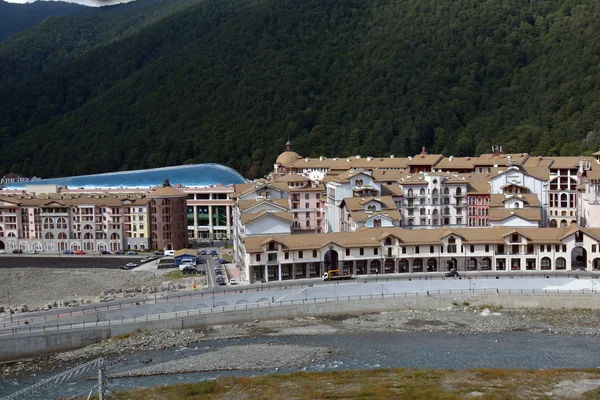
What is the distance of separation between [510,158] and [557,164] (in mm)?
8660

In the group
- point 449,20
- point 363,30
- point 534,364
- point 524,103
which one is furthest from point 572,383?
point 363,30

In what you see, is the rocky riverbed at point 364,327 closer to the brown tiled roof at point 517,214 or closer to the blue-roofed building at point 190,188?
the brown tiled roof at point 517,214

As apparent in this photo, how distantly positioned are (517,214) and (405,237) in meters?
10.1

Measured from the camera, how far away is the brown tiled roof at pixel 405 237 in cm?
5669

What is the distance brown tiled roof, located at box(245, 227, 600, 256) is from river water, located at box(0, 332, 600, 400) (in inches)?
486

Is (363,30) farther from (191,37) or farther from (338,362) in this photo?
(338,362)

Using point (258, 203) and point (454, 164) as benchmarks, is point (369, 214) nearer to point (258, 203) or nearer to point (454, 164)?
point (258, 203)

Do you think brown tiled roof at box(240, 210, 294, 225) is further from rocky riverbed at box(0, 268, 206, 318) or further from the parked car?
the parked car

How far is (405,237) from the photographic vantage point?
58000mm

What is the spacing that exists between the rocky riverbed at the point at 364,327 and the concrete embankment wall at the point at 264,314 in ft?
2.07

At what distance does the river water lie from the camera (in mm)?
38094

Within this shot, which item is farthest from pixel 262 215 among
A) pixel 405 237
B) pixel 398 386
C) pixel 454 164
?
Answer: pixel 454 164

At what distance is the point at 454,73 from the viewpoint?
14050 centimetres

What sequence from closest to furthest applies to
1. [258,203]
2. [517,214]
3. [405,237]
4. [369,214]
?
[405,237], [369,214], [517,214], [258,203]
